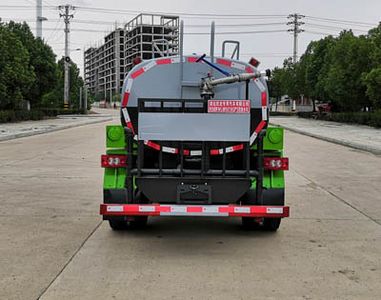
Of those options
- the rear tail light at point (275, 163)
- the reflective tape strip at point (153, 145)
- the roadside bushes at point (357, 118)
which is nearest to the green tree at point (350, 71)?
the roadside bushes at point (357, 118)

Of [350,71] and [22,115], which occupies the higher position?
[350,71]

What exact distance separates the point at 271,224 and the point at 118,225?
2035 millimetres

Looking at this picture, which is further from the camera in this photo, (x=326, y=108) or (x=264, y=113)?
(x=326, y=108)

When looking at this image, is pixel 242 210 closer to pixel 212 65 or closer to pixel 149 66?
pixel 212 65

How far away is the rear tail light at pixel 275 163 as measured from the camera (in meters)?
6.37

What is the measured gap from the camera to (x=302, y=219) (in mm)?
7953

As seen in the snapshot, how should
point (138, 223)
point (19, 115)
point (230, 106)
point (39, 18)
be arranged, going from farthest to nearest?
point (39, 18), point (19, 115), point (138, 223), point (230, 106)

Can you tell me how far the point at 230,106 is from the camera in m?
5.67

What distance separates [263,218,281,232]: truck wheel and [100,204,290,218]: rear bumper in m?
0.74

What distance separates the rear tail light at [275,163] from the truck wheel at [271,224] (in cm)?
85

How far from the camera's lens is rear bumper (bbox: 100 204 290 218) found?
19.1 ft

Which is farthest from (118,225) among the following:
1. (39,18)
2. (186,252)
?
(39,18)

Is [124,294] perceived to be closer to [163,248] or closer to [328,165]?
[163,248]

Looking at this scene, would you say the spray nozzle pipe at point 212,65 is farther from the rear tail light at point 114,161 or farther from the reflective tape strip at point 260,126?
the rear tail light at point 114,161
